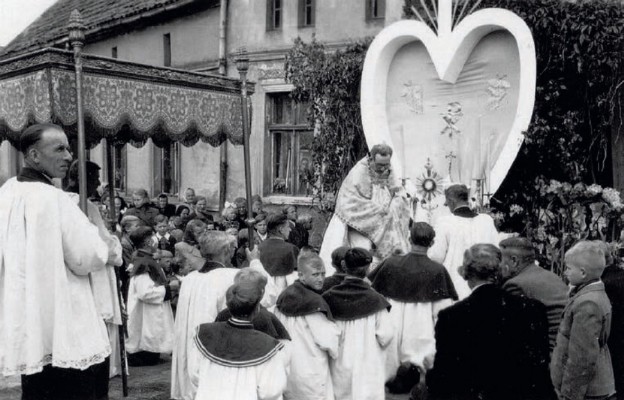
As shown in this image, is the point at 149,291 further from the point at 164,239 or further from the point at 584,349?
the point at 584,349

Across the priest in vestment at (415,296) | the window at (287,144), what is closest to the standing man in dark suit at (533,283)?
the priest in vestment at (415,296)

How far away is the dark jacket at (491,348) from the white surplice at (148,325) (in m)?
3.58

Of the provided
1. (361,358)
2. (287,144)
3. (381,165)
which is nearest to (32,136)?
(361,358)

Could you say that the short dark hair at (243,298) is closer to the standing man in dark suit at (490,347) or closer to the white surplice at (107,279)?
the standing man in dark suit at (490,347)

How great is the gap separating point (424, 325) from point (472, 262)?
2131mm

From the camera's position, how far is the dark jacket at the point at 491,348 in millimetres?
3598

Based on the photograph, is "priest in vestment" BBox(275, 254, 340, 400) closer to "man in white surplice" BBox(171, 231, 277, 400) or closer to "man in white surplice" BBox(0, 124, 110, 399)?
"man in white surplice" BBox(171, 231, 277, 400)

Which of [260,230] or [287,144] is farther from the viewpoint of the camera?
[287,144]

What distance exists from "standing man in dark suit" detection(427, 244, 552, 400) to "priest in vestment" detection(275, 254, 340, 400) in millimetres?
1202

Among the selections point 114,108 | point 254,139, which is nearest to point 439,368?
point 114,108

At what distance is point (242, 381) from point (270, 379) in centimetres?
15

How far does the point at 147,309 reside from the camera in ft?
22.1

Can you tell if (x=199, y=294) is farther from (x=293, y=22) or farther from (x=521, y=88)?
(x=293, y=22)

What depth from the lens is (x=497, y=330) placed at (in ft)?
11.8
